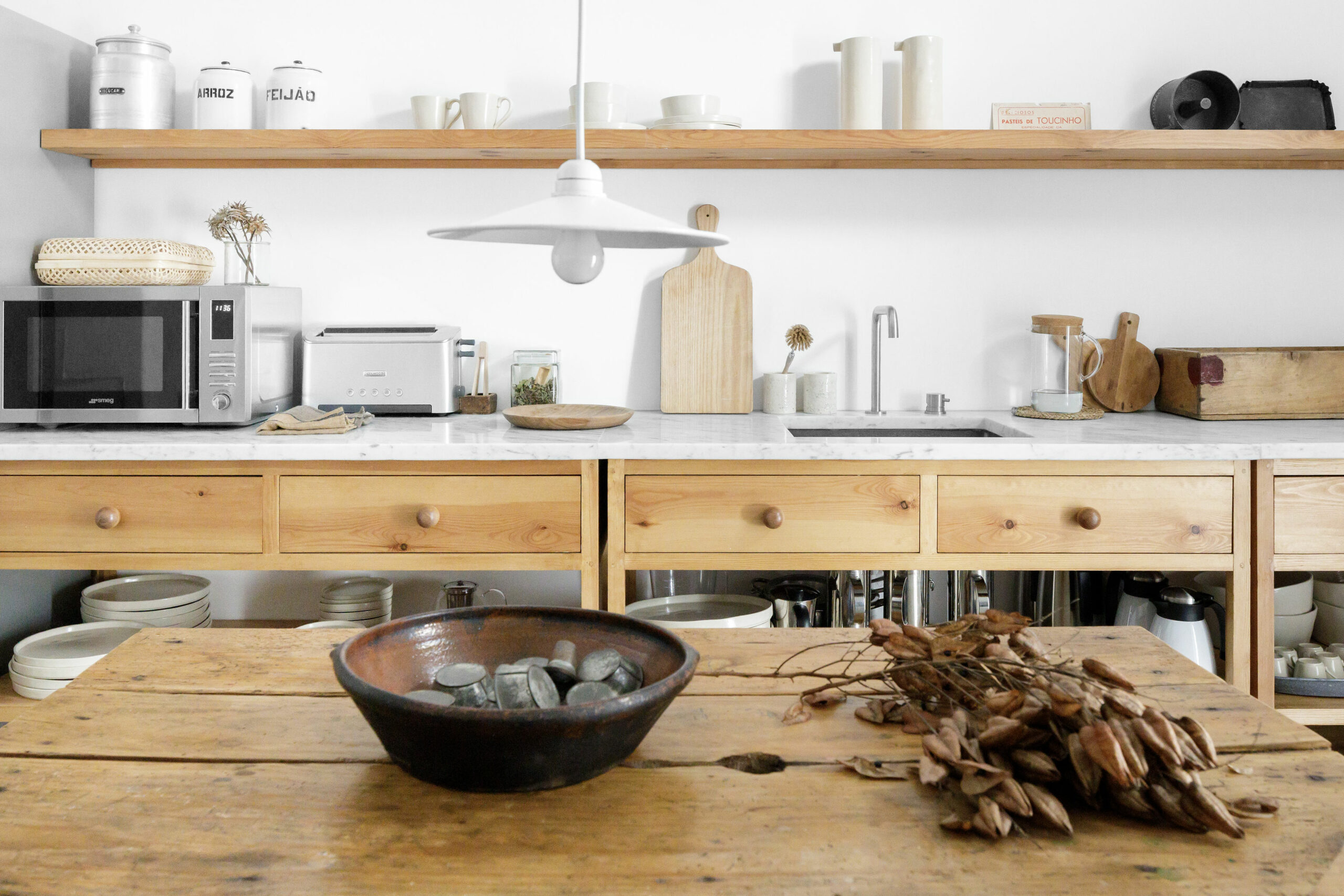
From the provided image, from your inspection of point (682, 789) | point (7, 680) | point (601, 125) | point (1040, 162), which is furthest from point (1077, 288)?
point (7, 680)

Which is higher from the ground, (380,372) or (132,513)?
(380,372)

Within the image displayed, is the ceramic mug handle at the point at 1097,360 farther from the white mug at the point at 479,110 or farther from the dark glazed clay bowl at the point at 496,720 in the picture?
the dark glazed clay bowl at the point at 496,720

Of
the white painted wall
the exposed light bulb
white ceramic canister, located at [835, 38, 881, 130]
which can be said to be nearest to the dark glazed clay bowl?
the exposed light bulb

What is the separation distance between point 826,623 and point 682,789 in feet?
5.97

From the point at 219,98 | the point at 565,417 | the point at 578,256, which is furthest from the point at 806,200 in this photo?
the point at 578,256

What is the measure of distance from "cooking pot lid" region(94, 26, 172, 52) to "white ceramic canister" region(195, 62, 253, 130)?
118mm

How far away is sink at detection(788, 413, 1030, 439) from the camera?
2668 mm

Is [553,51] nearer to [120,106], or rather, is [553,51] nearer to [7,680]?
[120,106]

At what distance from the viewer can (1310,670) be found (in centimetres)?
229

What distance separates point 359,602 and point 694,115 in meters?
1.42

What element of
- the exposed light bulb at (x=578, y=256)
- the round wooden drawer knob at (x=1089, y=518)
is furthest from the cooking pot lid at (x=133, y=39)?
the round wooden drawer knob at (x=1089, y=518)

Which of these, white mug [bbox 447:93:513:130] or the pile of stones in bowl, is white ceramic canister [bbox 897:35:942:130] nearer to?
white mug [bbox 447:93:513:130]

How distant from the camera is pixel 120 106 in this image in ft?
8.45

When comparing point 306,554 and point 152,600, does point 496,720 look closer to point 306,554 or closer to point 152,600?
point 306,554
